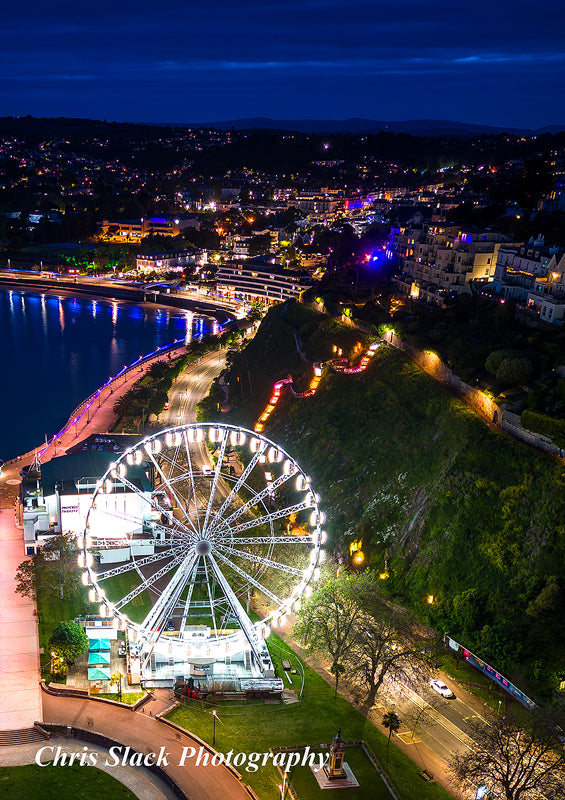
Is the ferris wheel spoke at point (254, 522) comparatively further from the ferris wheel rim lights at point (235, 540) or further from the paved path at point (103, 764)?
the paved path at point (103, 764)

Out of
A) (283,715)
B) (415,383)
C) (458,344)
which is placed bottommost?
(283,715)

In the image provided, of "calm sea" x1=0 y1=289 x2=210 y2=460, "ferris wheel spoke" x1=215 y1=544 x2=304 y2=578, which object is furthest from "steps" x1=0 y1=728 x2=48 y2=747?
"calm sea" x1=0 y1=289 x2=210 y2=460

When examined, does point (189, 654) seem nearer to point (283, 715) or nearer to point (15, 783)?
point (283, 715)

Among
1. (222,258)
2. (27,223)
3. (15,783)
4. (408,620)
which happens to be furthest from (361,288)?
(27,223)

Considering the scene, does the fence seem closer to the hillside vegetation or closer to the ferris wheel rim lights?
the hillside vegetation

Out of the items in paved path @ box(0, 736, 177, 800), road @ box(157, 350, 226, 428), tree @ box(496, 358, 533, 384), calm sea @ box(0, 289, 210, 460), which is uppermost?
tree @ box(496, 358, 533, 384)

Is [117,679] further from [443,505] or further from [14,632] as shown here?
[443,505]
